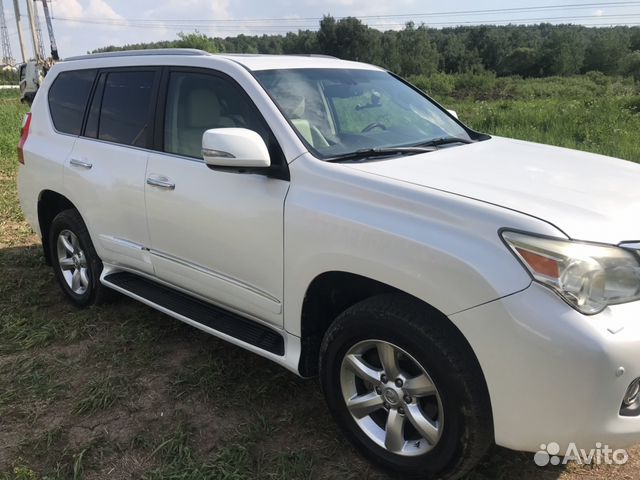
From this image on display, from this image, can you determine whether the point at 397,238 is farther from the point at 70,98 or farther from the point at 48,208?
the point at 48,208

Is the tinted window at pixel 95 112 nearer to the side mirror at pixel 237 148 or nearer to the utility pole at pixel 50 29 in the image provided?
the side mirror at pixel 237 148

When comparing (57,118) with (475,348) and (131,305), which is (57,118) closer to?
(131,305)

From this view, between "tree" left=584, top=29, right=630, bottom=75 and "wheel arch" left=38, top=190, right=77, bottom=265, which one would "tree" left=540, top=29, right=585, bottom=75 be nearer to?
"tree" left=584, top=29, right=630, bottom=75

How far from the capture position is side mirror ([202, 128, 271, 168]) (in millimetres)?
2480

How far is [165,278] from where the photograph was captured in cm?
341

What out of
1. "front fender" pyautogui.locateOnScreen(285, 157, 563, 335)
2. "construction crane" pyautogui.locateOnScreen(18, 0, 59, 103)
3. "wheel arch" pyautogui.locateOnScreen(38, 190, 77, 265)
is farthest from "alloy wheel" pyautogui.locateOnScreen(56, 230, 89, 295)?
"construction crane" pyautogui.locateOnScreen(18, 0, 59, 103)

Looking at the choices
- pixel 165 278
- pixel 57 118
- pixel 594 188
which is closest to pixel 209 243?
pixel 165 278

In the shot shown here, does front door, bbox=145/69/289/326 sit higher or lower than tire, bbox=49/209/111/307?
higher

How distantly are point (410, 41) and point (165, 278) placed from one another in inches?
3524

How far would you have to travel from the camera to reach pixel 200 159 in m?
3.03

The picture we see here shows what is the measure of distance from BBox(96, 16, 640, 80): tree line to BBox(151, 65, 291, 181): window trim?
52614mm

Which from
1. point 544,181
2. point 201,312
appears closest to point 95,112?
point 201,312

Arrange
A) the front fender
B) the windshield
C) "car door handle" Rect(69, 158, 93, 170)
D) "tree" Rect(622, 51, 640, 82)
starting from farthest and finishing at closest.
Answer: "tree" Rect(622, 51, 640, 82) → "car door handle" Rect(69, 158, 93, 170) → the windshield → the front fender

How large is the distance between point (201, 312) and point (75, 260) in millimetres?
1693
